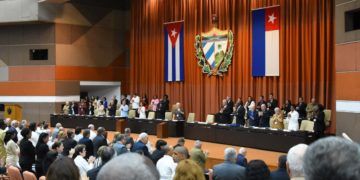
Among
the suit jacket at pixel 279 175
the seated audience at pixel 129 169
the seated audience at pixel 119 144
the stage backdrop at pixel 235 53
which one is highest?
the stage backdrop at pixel 235 53

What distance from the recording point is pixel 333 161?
5.06 ft

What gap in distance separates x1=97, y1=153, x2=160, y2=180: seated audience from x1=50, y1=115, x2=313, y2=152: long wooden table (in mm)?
11675

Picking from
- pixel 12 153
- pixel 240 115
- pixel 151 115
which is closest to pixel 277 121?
pixel 240 115

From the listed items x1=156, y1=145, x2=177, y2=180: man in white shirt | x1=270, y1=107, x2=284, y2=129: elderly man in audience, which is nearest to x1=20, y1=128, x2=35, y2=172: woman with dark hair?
x1=156, y1=145, x2=177, y2=180: man in white shirt

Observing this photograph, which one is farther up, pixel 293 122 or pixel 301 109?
pixel 301 109

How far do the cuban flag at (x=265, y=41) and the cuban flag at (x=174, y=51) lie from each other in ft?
14.6

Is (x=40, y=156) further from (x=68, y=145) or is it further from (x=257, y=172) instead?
(x=257, y=172)

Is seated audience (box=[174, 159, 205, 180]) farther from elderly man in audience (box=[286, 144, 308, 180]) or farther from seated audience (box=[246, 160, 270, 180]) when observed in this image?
elderly man in audience (box=[286, 144, 308, 180])

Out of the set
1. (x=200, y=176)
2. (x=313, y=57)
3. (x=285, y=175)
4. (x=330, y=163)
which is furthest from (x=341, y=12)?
(x=330, y=163)

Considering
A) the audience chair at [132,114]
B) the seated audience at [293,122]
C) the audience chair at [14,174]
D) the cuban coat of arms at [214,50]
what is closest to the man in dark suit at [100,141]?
the audience chair at [14,174]

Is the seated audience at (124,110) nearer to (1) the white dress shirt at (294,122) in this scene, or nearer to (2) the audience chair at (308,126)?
(1) the white dress shirt at (294,122)

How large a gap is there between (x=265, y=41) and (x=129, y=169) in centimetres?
1752

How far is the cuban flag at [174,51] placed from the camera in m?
22.5

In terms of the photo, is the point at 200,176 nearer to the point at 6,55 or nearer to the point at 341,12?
the point at 341,12
